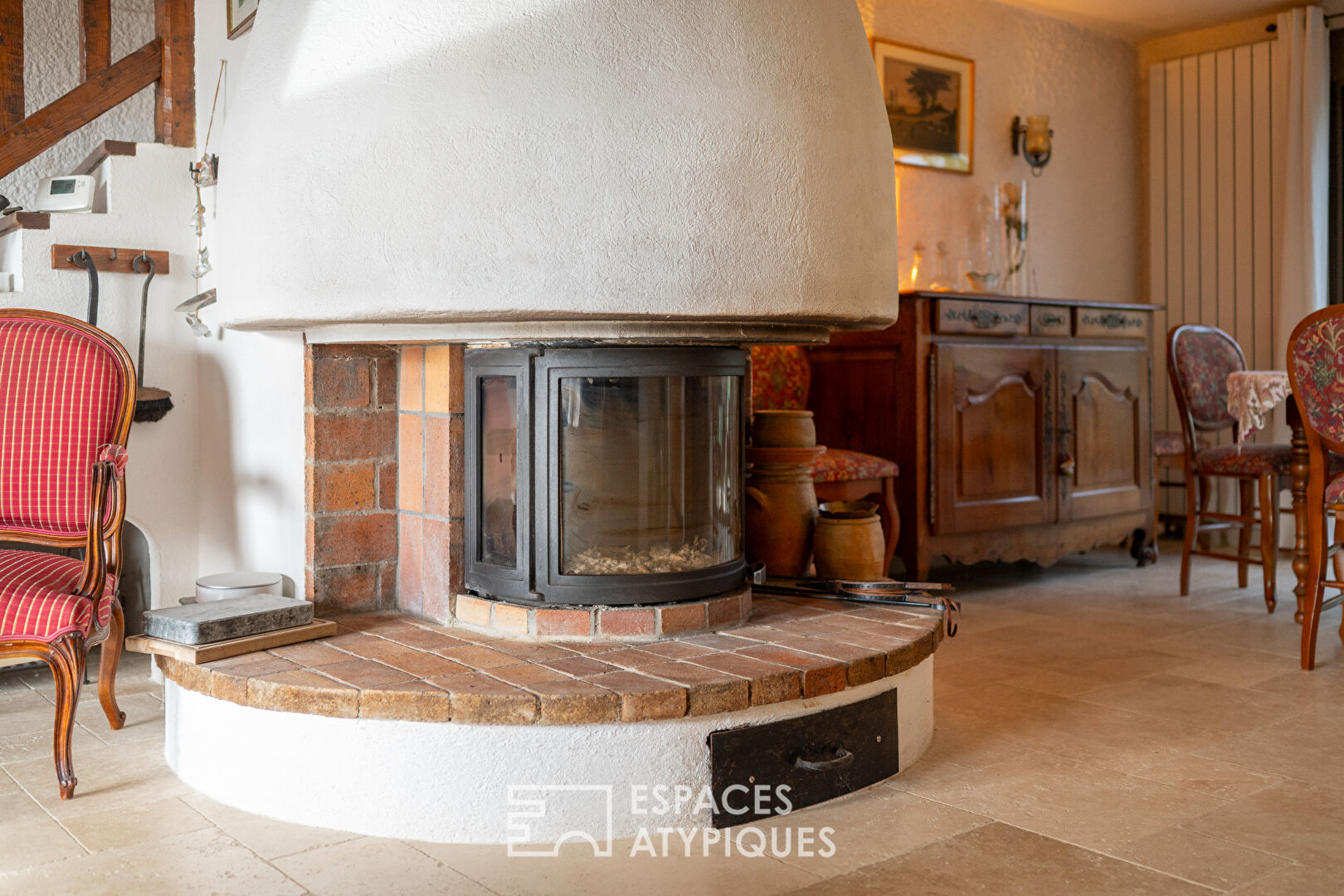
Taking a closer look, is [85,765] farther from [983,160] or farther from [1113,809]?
[983,160]

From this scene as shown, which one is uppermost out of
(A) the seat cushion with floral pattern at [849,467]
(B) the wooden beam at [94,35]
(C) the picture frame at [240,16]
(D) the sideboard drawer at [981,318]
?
(B) the wooden beam at [94,35]

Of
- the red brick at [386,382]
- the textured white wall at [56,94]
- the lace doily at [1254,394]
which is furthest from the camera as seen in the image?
the textured white wall at [56,94]

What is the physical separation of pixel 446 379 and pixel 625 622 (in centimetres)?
64

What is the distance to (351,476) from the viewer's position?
8.52 ft

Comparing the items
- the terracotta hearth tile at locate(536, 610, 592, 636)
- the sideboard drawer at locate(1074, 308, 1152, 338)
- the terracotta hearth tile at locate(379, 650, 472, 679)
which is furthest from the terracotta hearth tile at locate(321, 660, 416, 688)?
the sideboard drawer at locate(1074, 308, 1152, 338)

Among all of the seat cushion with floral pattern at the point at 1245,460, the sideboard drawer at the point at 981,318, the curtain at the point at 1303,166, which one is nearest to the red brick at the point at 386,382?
the sideboard drawer at the point at 981,318

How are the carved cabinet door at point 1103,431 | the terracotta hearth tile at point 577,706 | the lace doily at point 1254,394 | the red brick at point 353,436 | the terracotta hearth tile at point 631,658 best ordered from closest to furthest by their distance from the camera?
the terracotta hearth tile at point 577,706, the terracotta hearth tile at point 631,658, the red brick at point 353,436, the lace doily at point 1254,394, the carved cabinet door at point 1103,431

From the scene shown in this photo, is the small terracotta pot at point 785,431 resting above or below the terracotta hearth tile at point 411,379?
below

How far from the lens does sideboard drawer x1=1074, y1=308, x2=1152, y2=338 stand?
177 inches

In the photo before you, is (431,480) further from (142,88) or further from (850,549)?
(142,88)

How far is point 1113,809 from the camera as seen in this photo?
210 centimetres

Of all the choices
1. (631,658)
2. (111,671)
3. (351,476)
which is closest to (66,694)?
(111,671)

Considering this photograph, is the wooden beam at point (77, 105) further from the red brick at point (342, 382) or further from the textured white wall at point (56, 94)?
the red brick at point (342, 382)

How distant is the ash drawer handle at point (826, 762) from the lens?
212cm
